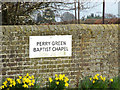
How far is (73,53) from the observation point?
422 cm

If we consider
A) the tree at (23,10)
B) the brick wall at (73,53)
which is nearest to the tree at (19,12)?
the tree at (23,10)

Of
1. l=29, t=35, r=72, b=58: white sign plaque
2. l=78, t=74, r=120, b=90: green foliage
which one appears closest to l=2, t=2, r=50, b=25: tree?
l=29, t=35, r=72, b=58: white sign plaque

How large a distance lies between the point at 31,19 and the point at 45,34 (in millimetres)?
2265

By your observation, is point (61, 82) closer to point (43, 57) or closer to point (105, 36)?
point (43, 57)

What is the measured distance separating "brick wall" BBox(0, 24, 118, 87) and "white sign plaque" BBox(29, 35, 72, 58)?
0.26ft

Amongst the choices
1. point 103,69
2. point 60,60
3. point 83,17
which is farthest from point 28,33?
point 83,17

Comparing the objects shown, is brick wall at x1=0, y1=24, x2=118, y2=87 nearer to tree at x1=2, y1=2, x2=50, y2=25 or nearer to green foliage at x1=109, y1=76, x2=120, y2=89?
green foliage at x1=109, y1=76, x2=120, y2=89

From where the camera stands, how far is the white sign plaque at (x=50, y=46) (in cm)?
400

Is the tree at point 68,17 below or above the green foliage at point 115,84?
above

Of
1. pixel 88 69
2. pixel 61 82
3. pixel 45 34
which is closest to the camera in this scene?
pixel 61 82

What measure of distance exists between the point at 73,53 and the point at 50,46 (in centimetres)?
57

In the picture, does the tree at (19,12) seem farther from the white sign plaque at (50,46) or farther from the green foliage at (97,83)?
the green foliage at (97,83)

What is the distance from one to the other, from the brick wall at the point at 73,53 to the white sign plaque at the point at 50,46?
79 mm

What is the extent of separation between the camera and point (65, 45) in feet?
13.6
